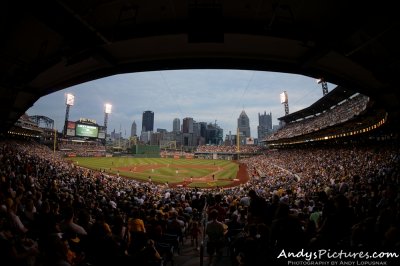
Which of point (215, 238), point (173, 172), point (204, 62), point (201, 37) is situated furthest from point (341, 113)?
point (201, 37)

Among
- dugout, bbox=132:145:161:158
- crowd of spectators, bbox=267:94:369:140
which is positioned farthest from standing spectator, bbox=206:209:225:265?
dugout, bbox=132:145:161:158

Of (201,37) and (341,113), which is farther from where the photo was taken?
(341,113)

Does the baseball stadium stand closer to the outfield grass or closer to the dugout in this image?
the outfield grass

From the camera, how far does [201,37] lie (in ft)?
A: 16.6

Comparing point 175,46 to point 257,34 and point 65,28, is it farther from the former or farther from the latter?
point 65,28

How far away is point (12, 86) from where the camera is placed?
6840mm

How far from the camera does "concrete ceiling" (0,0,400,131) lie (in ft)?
14.2

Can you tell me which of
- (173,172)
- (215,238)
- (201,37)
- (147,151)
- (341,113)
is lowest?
(173,172)

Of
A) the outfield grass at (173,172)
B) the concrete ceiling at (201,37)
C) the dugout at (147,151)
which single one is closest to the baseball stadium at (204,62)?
the concrete ceiling at (201,37)

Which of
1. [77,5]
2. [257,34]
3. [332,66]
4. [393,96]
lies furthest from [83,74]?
[393,96]

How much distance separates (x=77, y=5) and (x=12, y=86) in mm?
3929

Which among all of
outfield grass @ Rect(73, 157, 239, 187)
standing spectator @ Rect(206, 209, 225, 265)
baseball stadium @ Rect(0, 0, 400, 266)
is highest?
baseball stadium @ Rect(0, 0, 400, 266)

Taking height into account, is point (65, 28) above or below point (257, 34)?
below

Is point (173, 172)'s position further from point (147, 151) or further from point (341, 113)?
point (147, 151)
